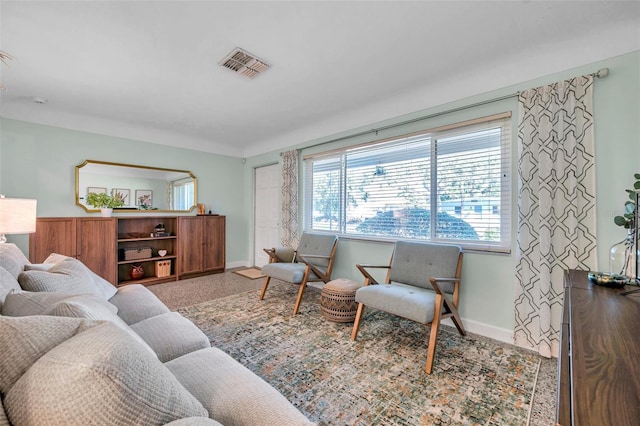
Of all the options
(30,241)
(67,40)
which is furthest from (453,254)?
(30,241)

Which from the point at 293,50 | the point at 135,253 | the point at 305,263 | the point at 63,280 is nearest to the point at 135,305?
the point at 63,280

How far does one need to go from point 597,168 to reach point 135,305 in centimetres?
347

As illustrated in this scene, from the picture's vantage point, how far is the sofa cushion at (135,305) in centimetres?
173

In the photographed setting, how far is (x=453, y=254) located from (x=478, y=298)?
19.9 inches

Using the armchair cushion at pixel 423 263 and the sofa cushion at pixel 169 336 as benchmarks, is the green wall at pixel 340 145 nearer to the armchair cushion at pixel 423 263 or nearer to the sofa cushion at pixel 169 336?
the armchair cushion at pixel 423 263

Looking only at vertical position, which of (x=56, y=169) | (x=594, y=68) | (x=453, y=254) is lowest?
(x=453, y=254)

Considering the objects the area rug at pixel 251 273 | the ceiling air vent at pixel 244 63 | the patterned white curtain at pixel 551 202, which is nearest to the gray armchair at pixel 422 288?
the patterned white curtain at pixel 551 202

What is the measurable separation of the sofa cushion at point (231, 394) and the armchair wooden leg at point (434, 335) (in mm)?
1322

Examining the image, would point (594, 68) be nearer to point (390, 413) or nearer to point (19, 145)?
point (390, 413)

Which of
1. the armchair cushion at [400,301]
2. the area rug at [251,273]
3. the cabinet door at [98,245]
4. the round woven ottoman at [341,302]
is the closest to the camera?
the armchair cushion at [400,301]

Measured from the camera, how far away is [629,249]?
5.20 feet

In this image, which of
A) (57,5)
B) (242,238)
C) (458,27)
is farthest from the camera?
(242,238)

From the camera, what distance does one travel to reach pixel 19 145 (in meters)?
3.35

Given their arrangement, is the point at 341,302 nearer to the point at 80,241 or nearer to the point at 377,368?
the point at 377,368
